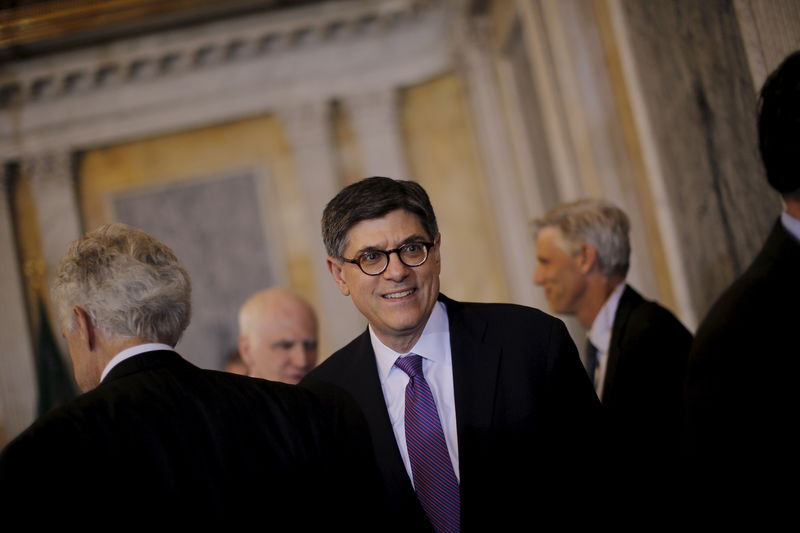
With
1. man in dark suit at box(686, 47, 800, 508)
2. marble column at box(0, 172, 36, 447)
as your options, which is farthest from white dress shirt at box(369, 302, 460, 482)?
marble column at box(0, 172, 36, 447)

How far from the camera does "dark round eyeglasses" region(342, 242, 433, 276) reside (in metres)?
2.31

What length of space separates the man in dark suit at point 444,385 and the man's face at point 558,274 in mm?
1182

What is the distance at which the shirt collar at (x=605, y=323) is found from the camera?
334cm

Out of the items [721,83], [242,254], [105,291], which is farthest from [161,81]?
[105,291]

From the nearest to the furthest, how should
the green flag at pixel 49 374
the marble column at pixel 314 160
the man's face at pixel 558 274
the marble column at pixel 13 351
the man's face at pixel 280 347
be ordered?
the man's face at pixel 558 274
the man's face at pixel 280 347
the green flag at pixel 49 374
the marble column at pixel 13 351
the marble column at pixel 314 160

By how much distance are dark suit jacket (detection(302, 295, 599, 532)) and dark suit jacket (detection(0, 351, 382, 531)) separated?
0.21 meters

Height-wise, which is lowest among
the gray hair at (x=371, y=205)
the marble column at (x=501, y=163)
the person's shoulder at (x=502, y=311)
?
the person's shoulder at (x=502, y=311)

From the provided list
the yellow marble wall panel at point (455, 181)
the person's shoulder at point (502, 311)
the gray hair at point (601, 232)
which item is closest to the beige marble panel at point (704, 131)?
the gray hair at point (601, 232)

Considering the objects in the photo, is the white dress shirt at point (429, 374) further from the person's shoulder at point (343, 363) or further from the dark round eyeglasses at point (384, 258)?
the dark round eyeglasses at point (384, 258)

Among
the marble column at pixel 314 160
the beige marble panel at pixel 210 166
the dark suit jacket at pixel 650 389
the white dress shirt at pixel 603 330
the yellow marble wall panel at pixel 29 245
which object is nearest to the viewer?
the dark suit jacket at pixel 650 389

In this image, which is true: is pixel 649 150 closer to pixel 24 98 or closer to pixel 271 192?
pixel 271 192

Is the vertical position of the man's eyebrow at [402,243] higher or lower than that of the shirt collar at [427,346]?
higher

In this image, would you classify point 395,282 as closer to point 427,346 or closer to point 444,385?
point 427,346

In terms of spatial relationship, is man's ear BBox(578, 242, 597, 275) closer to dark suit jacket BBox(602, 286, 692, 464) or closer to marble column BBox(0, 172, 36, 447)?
dark suit jacket BBox(602, 286, 692, 464)
